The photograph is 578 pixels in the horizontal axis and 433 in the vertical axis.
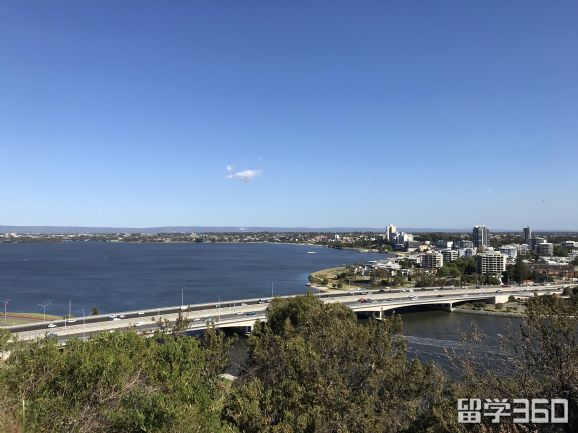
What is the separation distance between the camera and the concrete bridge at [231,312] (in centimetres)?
2333

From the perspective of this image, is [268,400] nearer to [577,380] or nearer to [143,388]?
[143,388]

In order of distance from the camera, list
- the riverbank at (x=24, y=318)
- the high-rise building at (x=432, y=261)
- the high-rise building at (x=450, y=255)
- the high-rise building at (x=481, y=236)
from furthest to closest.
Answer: the high-rise building at (x=481, y=236), the high-rise building at (x=450, y=255), the high-rise building at (x=432, y=261), the riverbank at (x=24, y=318)

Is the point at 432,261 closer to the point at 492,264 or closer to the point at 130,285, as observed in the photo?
the point at 492,264

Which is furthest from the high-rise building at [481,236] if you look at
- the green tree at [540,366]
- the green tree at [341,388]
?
the green tree at [540,366]

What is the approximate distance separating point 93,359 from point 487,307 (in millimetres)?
37058

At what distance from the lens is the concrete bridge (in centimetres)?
2333

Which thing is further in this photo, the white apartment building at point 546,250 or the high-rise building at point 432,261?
the white apartment building at point 546,250

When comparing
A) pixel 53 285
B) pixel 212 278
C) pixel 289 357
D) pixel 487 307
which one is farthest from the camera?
pixel 212 278

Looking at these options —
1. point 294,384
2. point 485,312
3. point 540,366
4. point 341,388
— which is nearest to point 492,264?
point 485,312

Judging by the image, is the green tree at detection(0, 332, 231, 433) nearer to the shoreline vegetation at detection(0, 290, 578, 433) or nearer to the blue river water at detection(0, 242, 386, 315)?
the shoreline vegetation at detection(0, 290, 578, 433)

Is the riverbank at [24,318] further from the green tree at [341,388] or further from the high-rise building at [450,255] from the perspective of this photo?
the high-rise building at [450,255]

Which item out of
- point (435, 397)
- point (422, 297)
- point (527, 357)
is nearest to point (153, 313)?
point (422, 297)

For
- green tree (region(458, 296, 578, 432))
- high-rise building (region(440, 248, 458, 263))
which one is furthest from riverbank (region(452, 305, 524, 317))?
high-rise building (region(440, 248, 458, 263))

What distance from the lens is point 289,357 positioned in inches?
360
